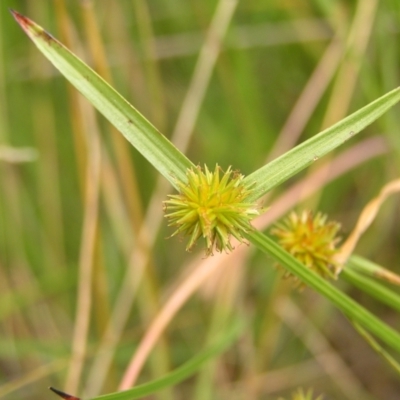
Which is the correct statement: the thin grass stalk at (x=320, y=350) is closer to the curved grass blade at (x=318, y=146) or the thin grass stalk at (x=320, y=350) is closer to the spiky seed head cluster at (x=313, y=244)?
the spiky seed head cluster at (x=313, y=244)

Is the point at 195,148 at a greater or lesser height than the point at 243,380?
greater

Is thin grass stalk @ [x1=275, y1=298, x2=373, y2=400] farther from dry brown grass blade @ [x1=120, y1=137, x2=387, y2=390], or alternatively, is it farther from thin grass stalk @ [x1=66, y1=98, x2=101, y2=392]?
thin grass stalk @ [x1=66, y1=98, x2=101, y2=392]

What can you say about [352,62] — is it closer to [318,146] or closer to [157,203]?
[157,203]

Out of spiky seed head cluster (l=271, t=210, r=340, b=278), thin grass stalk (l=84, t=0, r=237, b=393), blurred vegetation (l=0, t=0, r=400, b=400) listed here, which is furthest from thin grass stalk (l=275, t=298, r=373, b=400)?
spiky seed head cluster (l=271, t=210, r=340, b=278)

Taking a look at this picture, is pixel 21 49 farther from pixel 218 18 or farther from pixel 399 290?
pixel 399 290

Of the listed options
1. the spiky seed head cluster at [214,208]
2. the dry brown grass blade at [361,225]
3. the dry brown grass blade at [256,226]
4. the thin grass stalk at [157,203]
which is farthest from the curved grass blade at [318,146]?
the thin grass stalk at [157,203]

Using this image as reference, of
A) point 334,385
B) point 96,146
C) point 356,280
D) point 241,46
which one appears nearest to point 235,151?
point 241,46

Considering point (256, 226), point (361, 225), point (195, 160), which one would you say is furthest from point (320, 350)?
point (361, 225)
